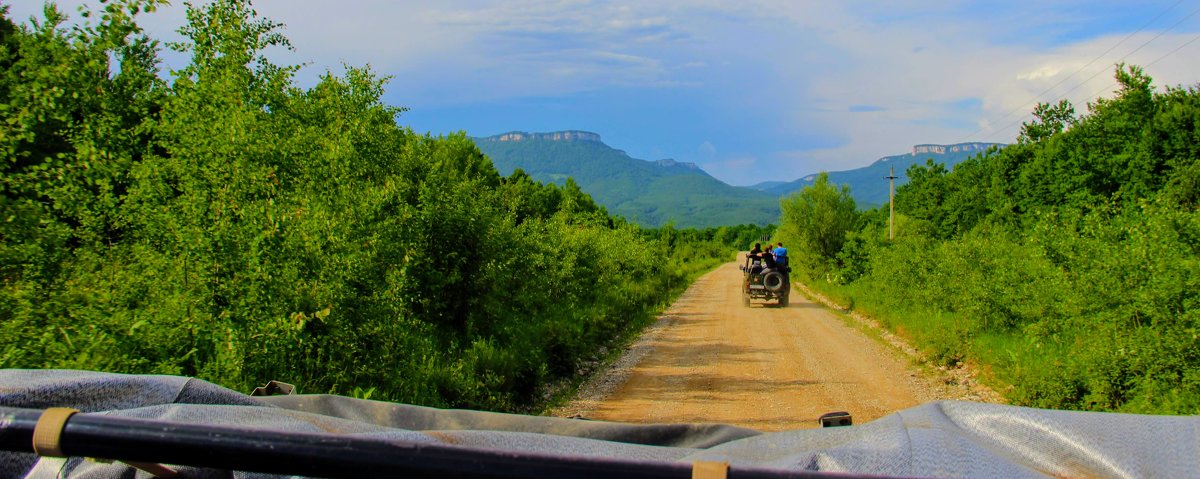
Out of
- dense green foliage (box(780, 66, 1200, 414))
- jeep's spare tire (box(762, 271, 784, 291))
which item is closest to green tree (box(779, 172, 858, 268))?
dense green foliage (box(780, 66, 1200, 414))

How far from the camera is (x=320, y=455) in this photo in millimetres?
1277

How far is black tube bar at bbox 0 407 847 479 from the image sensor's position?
1.19m

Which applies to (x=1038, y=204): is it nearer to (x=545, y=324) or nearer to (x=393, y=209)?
(x=545, y=324)

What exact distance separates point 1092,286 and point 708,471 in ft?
34.5

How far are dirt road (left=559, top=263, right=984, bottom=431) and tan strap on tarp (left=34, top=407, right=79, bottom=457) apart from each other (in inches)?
319

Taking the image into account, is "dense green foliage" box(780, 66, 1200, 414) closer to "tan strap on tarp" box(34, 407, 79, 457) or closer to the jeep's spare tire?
the jeep's spare tire

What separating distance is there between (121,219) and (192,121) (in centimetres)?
96

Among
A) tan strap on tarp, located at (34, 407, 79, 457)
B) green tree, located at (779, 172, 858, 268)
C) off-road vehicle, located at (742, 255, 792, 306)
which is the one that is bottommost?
off-road vehicle, located at (742, 255, 792, 306)

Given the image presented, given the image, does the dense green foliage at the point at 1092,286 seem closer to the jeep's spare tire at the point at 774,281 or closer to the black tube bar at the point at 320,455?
the jeep's spare tire at the point at 774,281

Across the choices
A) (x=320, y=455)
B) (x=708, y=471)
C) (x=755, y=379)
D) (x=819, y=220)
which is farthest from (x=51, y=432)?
(x=819, y=220)

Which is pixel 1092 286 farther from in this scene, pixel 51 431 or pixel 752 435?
pixel 51 431

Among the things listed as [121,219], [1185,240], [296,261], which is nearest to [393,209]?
[296,261]

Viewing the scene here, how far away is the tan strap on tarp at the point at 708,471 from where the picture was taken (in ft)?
3.81

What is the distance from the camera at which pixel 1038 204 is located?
105 feet
